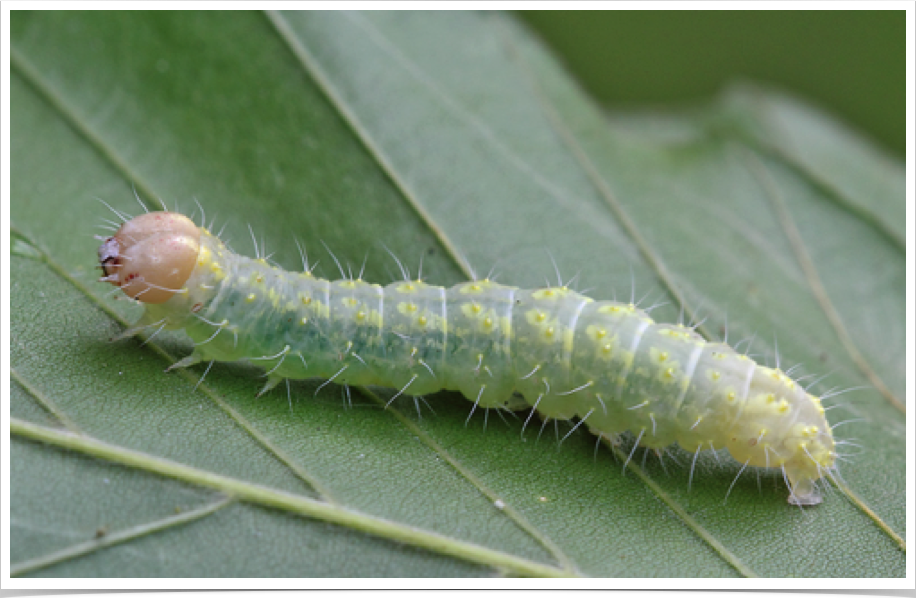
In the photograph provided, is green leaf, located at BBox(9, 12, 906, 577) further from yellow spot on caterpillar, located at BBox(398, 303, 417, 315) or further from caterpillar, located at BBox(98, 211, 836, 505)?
yellow spot on caterpillar, located at BBox(398, 303, 417, 315)

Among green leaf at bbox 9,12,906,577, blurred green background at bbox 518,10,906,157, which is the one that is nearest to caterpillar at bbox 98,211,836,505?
green leaf at bbox 9,12,906,577

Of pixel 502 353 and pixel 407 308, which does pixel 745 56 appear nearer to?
pixel 502 353

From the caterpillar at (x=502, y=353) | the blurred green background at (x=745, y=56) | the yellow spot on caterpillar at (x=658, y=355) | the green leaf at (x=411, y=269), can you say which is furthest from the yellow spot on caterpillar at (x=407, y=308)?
the blurred green background at (x=745, y=56)

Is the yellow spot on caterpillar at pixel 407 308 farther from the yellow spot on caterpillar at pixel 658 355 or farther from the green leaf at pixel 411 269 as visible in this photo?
the yellow spot on caterpillar at pixel 658 355

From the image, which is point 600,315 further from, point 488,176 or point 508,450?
point 488,176

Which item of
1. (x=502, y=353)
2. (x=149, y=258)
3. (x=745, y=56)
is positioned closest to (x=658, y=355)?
(x=502, y=353)

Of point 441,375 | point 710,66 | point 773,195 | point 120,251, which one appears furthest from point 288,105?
point 710,66
